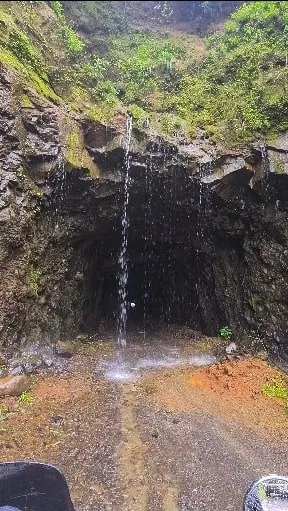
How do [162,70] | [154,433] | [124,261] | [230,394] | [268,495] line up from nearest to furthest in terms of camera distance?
[268,495] < [154,433] < [230,394] < [162,70] < [124,261]

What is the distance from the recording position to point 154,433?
709 cm

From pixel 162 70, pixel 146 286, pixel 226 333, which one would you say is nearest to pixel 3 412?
pixel 226 333

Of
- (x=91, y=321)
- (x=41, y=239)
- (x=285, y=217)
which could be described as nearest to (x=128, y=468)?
(x=41, y=239)

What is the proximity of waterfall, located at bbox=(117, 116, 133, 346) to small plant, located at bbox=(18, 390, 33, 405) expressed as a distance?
5646 millimetres

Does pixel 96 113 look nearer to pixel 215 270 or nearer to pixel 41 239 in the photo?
pixel 41 239

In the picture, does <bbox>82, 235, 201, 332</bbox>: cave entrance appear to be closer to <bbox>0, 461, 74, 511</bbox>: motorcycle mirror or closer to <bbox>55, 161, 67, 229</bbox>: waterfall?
<bbox>55, 161, 67, 229</bbox>: waterfall

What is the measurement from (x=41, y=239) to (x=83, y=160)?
2.43 meters

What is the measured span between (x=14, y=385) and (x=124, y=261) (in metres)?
9.38

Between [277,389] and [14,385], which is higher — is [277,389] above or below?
below

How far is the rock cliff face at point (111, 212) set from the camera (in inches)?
381

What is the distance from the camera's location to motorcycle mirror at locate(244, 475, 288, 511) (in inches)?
177

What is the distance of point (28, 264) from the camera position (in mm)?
9953

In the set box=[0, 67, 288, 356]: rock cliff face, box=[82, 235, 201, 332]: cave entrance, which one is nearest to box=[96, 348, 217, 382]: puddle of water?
box=[0, 67, 288, 356]: rock cliff face

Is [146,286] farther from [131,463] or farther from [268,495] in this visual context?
[268,495]
